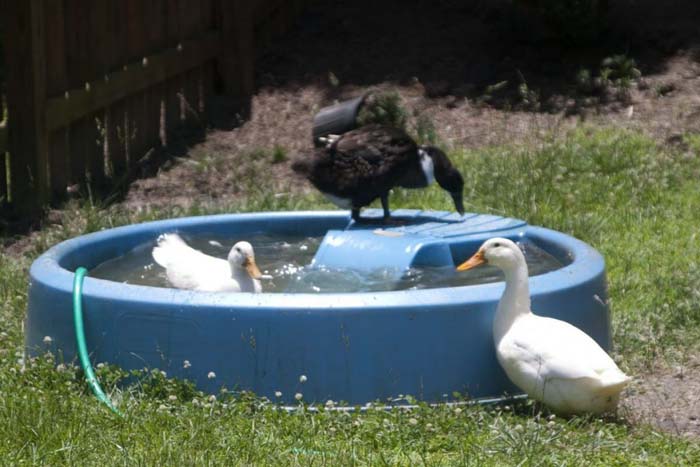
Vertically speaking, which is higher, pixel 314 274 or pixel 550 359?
pixel 550 359

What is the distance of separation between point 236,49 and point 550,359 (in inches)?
274

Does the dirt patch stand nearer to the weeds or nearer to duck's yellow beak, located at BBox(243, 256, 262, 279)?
duck's yellow beak, located at BBox(243, 256, 262, 279)

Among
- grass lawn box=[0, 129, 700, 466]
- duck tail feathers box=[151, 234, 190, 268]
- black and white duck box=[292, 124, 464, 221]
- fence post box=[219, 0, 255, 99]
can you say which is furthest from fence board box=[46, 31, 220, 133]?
duck tail feathers box=[151, 234, 190, 268]

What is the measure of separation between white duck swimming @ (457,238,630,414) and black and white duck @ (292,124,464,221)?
1.92 metres

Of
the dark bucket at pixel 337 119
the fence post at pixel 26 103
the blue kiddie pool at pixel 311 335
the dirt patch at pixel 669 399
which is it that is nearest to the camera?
the blue kiddie pool at pixel 311 335

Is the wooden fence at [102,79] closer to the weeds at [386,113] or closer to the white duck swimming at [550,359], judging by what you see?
the weeds at [386,113]

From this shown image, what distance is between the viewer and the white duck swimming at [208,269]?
5164mm

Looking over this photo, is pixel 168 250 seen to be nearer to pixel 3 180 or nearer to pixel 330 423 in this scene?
pixel 330 423

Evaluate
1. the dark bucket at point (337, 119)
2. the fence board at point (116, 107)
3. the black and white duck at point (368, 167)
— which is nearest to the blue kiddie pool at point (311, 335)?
the black and white duck at point (368, 167)

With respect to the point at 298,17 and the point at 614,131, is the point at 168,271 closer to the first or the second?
the point at 614,131

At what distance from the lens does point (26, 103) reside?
7500mm

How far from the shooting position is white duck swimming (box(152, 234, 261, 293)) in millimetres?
5164

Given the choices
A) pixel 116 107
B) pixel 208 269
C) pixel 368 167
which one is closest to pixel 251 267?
pixel 208 269

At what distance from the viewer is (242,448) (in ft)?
12.3
